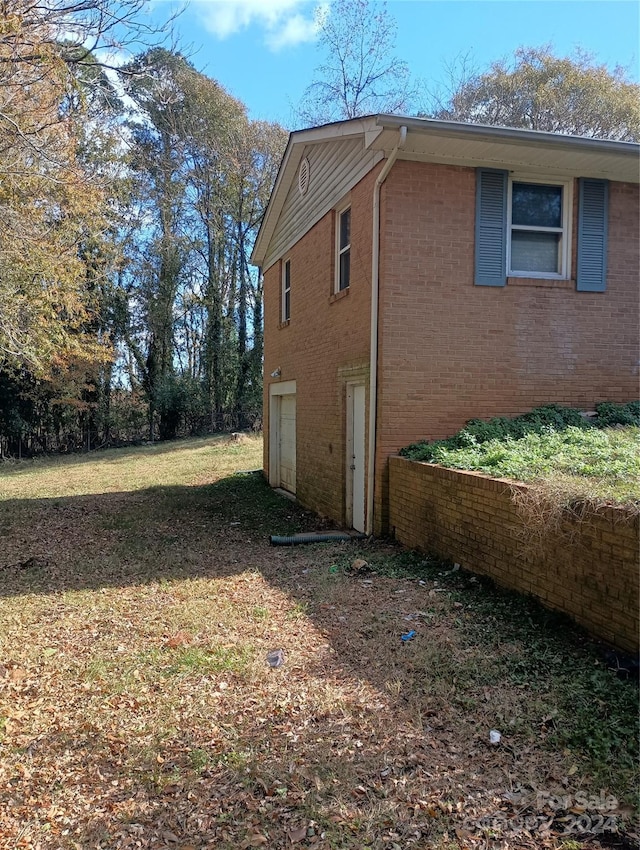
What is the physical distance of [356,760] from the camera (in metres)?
2.95

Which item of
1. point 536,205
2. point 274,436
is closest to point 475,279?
point 536,205

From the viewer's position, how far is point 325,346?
9477 millimetres

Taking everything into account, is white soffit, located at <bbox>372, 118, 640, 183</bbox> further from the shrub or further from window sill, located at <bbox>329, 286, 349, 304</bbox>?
the shrub

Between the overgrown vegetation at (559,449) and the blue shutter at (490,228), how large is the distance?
6.24 ft

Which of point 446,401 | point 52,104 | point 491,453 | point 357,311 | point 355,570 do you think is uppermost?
point 52,104

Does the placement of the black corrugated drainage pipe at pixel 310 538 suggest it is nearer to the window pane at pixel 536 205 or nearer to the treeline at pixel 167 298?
the window pane at pixel 536 205

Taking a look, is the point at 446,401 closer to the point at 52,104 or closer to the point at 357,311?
the point at 357,311

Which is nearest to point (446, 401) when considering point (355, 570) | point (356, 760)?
point (355, 570)

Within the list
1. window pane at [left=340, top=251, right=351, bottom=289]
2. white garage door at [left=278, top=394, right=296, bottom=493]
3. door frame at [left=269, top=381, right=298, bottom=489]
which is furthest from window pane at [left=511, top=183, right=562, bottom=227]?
door frame at [left=269, top=381, right=298, bottom=489]

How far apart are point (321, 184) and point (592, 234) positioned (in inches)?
174

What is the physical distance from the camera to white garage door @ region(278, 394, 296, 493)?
40.1 ft

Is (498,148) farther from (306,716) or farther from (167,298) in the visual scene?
(167,298)

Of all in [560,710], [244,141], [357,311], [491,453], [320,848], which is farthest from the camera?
[244,141]

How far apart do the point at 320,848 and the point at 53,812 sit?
1.29 meters
